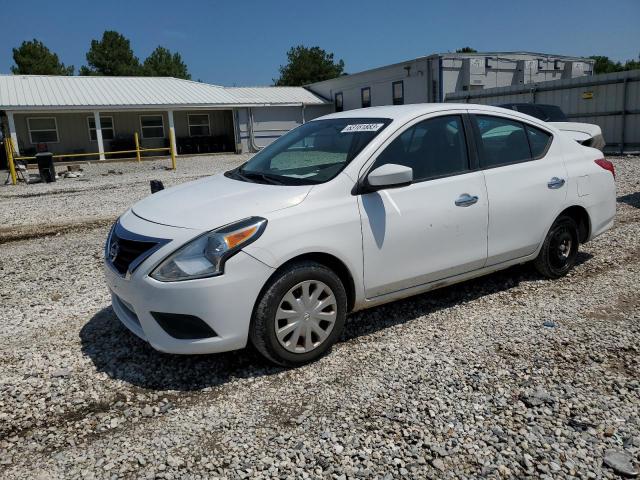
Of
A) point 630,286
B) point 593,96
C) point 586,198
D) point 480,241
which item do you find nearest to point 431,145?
point 480,241

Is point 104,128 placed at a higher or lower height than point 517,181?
higher

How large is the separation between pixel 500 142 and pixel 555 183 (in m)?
0.69

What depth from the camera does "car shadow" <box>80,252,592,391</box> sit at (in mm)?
3463

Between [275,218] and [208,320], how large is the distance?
76cm

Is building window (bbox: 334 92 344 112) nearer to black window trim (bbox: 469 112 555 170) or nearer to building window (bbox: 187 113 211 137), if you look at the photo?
building window (bbox: 187 113 211 137)

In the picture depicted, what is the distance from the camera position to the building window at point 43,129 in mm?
26812

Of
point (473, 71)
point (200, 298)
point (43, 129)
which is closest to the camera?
point (200, 298)

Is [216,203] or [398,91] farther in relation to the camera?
[398,91]

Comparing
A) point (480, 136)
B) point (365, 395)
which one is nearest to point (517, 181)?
point (480, 136)

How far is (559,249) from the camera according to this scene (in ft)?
16.4

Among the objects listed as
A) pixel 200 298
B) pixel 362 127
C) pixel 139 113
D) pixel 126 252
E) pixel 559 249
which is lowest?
pixel 559 249

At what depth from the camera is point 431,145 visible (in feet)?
13.6

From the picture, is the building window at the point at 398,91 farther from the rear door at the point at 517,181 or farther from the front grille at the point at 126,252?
A: the front grille at the point at 126,252

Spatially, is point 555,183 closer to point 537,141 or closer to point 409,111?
point 537,141
